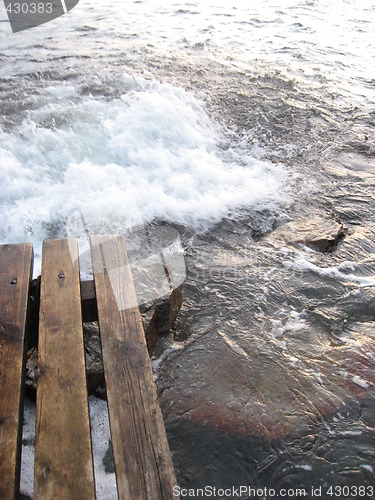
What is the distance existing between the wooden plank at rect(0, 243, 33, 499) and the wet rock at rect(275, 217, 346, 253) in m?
2.13

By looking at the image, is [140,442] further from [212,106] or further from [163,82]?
[163,82]

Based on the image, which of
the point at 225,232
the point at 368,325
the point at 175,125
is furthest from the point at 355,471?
the point at 175,125

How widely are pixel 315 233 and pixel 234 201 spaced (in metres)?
0.82

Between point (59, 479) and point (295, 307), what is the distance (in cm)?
192

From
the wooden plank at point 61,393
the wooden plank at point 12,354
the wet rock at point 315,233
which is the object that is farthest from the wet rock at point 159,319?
the wet rock at point 315,233

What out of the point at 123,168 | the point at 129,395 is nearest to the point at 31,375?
the point at 129,395

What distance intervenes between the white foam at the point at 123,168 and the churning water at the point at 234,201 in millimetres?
20

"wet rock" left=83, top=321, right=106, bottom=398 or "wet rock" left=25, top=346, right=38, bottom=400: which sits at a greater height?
"wet rock" left=25, top=346, right=38, bottom=400

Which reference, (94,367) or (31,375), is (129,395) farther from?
(31,375)

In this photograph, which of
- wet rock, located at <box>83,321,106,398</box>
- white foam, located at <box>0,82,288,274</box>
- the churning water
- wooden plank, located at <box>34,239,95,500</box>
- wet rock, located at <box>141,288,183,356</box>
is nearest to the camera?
wooden plank, located at <box>34,239,95,500</box>

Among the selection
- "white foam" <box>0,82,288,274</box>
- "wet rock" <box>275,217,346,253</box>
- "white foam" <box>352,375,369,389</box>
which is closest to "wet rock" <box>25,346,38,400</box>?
"white foam" <box>0,82,288,274</box>

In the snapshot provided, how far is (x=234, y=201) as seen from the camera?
3.98 meters

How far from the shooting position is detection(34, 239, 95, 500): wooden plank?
1.47m

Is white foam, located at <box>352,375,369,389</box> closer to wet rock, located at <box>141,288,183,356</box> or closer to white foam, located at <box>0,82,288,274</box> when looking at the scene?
wet rock, located at <box>141,288,183,356</box>
